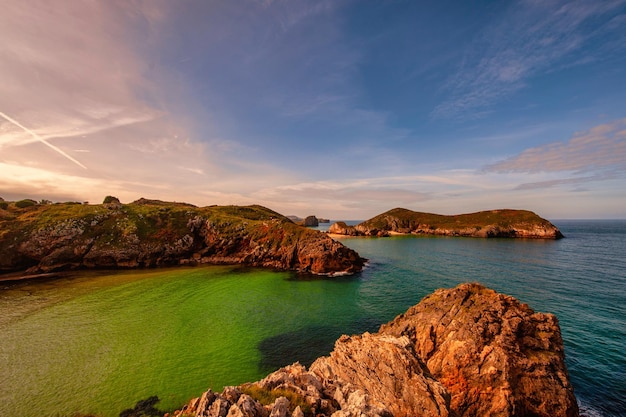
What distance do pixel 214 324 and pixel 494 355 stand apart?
1282 inches

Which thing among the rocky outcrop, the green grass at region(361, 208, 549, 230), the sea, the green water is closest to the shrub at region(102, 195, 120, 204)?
the sea

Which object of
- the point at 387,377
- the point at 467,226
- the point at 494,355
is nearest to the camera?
the point at 387,377

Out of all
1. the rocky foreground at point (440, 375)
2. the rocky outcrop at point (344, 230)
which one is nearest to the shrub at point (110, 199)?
the rocky outcrop at point (344, 230)

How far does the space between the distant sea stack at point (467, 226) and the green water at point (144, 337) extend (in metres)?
133

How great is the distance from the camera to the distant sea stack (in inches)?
5517

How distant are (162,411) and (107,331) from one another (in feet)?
64.8

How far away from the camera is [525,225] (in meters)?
144

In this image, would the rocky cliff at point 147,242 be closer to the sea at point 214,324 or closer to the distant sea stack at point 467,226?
the sea at point 214,324

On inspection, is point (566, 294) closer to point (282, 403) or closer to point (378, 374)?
point (378, 374)

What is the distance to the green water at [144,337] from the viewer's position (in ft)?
68.6

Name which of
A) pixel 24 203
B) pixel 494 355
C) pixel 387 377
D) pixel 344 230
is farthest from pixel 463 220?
pixel 24 203

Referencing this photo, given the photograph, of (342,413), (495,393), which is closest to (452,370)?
(495,393)

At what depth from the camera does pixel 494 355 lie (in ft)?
56.3

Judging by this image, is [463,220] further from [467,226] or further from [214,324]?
[214,324]
